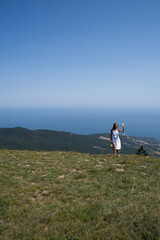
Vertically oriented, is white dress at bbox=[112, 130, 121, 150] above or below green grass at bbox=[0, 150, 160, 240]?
above

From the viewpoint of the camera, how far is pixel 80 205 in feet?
21.7

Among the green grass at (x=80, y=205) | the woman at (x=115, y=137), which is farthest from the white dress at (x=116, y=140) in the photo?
the green grass at (x=80, y=205)

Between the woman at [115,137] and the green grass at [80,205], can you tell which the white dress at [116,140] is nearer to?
the woman at [115,137]

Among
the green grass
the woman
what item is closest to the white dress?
the woman

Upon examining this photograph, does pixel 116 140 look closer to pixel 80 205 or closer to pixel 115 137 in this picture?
pixel 115 137

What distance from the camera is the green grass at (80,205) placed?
5.05 metres

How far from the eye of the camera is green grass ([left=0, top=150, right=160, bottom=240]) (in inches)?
199

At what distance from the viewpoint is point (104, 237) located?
189 inches

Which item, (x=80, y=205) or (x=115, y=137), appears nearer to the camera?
(x=80, y=205)

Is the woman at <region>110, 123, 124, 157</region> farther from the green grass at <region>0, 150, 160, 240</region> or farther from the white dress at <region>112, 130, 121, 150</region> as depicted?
the green grass at <region>0, 150, 160, 240</region>

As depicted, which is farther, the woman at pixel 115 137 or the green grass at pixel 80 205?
the woman at pixel 115 137

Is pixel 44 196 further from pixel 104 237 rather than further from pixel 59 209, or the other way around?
pixel 104 237

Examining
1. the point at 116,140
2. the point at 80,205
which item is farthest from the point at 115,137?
the point at 80,205

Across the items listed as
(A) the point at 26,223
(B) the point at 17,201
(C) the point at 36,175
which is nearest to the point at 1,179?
(C) the point at 36,175
